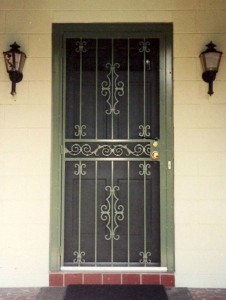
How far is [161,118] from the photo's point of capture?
3729 millimetres

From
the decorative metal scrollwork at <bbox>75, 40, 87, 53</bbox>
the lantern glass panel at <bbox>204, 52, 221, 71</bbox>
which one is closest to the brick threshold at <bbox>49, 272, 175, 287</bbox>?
the lantern glass panel at <bbox>204, 52, 221, 71</bbox>

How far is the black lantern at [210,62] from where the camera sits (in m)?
3.58

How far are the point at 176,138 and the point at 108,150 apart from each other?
2.12ft

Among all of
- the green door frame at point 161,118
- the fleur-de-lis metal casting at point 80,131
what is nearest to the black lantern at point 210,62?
the green door frame at point 161,118

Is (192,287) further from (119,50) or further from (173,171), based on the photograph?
(119,50)

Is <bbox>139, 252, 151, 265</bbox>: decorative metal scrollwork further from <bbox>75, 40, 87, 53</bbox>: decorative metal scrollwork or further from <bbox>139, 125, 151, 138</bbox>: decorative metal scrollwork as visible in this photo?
<bbox>75, 40, 87, 53</bbox>: decorative metal scrollwork

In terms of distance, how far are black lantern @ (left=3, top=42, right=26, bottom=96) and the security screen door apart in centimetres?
43

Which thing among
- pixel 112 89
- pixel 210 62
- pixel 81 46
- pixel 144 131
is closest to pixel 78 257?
pixel 144 131

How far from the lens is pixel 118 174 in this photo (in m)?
3.76

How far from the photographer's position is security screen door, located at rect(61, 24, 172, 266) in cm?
373

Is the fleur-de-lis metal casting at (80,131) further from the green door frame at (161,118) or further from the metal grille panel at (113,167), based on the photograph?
the green door frame at (161,118)

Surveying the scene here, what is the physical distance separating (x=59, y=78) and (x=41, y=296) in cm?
197

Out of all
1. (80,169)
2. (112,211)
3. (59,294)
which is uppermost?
(80,169)

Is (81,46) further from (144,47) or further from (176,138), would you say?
(176,138)
